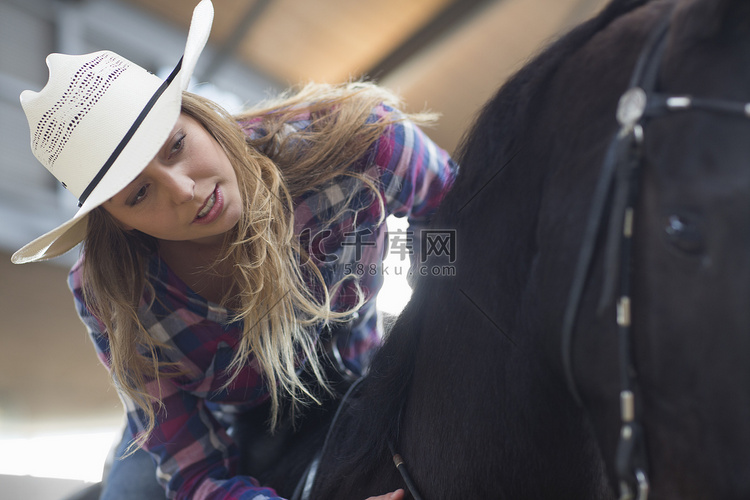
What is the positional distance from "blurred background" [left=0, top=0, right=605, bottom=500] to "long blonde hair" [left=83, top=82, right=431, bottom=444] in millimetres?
1683

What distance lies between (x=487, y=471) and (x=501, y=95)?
354mm

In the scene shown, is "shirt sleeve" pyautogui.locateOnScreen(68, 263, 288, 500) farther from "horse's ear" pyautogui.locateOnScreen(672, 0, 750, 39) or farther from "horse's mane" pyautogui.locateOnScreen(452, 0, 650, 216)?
"horse's ear" pyautogui.locateOnScreen(672, 0, 750, 39)

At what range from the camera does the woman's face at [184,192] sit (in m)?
0.68

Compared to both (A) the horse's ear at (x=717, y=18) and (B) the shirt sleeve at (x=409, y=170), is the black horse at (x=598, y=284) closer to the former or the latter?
(A) the horse's ear at (x=717, y=18)

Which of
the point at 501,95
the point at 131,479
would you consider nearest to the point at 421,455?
the point at 501,95

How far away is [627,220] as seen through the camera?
0.35 m

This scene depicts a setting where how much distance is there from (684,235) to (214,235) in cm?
67

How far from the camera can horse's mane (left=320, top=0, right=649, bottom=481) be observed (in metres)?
0.45

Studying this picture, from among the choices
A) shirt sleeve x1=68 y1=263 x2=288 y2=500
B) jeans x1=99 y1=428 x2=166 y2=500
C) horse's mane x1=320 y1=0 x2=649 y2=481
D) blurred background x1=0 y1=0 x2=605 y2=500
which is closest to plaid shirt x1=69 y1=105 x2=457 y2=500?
shirt sleeve x1=68 y1=263 x2=288 y2=500

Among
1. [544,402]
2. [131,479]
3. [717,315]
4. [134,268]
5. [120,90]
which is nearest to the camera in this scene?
[717,315]

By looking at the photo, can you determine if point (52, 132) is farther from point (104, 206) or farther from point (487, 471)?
point (487, 471)

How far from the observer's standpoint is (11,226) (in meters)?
2.73

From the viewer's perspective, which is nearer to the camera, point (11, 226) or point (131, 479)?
point (131, 479)

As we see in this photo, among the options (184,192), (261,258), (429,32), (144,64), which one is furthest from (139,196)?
(144,64)
